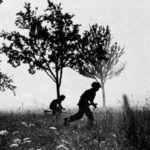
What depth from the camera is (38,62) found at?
77.2 ft

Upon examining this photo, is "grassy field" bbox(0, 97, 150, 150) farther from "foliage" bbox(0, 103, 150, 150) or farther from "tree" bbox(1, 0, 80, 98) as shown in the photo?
"tree" bbox(1, 0, 80, 98)

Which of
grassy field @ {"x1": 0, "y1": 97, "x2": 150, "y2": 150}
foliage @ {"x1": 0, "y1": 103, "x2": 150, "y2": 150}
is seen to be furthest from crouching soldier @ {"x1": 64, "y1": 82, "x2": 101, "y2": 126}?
foliage @ {"x1": 0, "y1": 103, "x2": 150, "y2": 150}

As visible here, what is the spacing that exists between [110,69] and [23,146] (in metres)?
22.8

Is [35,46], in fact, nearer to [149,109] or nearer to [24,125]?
[24,125]

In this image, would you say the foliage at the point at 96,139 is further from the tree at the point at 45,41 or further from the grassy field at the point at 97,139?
the tree at the point at 45,41

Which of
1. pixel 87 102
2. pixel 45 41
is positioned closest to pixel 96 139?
pixel 87 102

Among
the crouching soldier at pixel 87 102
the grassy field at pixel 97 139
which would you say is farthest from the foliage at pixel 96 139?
the crouching soldier at pixel 87 102

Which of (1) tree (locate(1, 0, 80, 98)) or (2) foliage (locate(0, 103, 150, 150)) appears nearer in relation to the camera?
(2) foliage (locate(0, 103, 150, 150))

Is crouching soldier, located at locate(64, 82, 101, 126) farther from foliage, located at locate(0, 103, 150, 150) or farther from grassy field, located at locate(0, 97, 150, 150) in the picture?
foliage, located at locate(0, 103, 150, 150)

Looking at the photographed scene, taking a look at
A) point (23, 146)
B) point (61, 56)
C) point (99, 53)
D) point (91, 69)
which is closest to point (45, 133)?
point (23, 146)

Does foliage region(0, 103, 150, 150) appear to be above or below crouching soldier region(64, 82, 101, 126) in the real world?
below

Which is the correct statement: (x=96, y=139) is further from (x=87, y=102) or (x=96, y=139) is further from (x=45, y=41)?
(x=45, y=41)

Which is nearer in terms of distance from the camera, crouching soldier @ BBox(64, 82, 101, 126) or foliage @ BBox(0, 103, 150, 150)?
foliage @ BBox(0, 103, 150, 150)

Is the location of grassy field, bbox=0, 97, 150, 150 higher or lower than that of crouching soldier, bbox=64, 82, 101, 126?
lower
